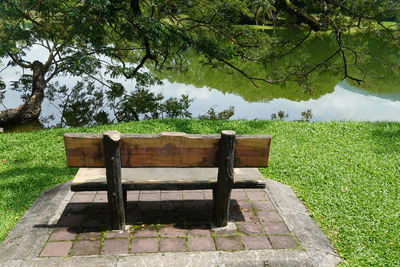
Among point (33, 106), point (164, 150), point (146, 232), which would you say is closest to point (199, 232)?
point (146, 232)

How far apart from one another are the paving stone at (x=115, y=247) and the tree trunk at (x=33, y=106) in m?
7.68

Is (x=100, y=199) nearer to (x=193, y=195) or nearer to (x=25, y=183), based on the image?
(x=193, y=195)

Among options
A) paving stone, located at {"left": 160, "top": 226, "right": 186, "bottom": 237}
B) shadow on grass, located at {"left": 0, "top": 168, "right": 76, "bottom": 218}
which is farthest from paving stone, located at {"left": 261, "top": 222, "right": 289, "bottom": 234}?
shadow on grass, located at {"left": 0, "top": 168, "right": 76, "bottom": 218}

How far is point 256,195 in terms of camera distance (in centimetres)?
413

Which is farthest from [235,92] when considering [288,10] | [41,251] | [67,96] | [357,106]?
[41,251]

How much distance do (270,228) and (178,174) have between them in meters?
1.07

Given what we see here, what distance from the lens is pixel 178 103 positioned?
35.7ft

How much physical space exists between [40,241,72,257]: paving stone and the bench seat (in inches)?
19.4

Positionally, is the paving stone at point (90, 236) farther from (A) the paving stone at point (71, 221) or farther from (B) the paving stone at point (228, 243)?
(B) the paving stone at point (228, 243)

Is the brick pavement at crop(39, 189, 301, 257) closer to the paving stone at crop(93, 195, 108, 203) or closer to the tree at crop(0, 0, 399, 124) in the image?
the paving stone at crop(93, 195, 108, 203)

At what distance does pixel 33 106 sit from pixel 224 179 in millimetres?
8311

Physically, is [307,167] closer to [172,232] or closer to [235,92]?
[172,232]

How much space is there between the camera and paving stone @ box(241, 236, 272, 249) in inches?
123

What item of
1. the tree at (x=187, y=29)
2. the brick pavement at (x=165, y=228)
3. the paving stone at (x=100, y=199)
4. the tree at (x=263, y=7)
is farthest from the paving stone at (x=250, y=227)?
the tree at (x=263, y=7)
